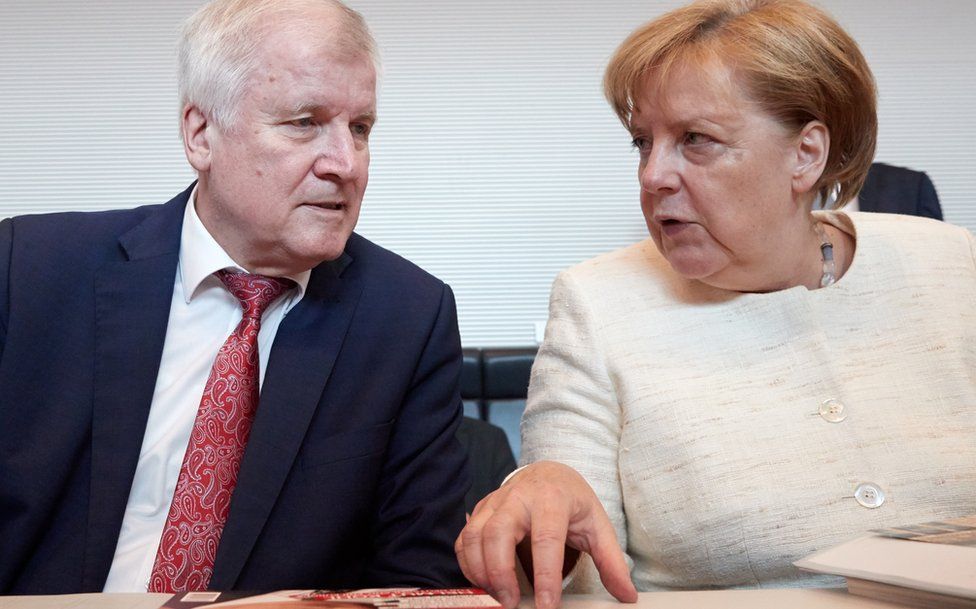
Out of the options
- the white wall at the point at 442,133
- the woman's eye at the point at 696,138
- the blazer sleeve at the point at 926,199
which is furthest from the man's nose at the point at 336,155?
the blazer sleeve at the point at 926,199

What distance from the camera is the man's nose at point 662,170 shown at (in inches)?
60.7

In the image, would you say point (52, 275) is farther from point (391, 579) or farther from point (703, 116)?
point (703, 116)

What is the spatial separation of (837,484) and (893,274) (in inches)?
17.1

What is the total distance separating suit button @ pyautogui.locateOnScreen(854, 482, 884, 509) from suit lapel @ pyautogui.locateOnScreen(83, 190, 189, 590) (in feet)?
3.51

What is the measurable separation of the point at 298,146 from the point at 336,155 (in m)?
0.06

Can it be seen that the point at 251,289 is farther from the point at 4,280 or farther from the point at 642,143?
the point at 642,143

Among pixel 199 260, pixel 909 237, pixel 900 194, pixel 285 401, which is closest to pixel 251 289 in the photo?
pixel 199 260

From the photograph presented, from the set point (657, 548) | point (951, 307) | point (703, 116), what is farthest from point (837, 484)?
point (703, 116)

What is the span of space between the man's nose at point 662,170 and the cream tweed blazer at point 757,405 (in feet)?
0.61

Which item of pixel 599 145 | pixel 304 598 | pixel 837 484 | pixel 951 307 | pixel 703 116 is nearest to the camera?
pixel 304 598

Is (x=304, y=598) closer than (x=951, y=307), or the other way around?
(x=304, y=598)

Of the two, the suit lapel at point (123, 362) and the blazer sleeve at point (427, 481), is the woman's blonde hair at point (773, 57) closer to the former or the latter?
the blazer sleeve at point (427, 481)

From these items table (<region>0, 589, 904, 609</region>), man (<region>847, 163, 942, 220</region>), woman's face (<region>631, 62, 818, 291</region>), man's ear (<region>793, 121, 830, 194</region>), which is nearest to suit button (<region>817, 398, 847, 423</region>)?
woman's face (<region>631, 62, 818, 291</region>)

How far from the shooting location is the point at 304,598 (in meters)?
0.87
